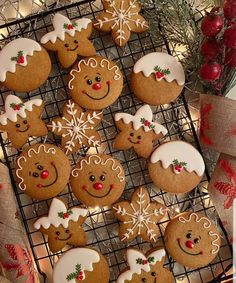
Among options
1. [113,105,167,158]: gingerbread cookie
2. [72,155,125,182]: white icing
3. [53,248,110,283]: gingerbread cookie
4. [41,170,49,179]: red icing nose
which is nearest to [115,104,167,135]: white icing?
[113,105,167,158]: gingerbread cookie

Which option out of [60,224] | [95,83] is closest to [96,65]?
[95,83]

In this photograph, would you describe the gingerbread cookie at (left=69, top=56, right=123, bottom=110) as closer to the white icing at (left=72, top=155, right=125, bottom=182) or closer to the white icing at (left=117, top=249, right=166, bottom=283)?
the white icing at (left=72, top=155, right=125, bottom=182)

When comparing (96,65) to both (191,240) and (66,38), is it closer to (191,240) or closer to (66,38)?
(66,38)

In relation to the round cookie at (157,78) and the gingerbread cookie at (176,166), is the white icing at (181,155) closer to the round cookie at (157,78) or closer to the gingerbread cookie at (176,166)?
the gingerbread cookie at (176,166)

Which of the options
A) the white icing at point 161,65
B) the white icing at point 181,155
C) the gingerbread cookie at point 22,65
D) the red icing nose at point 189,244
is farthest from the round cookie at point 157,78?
the red icing nose at point 189,244

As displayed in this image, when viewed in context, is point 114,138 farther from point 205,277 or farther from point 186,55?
point 205,277

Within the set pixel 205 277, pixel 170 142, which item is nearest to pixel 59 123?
pixel 170 142
